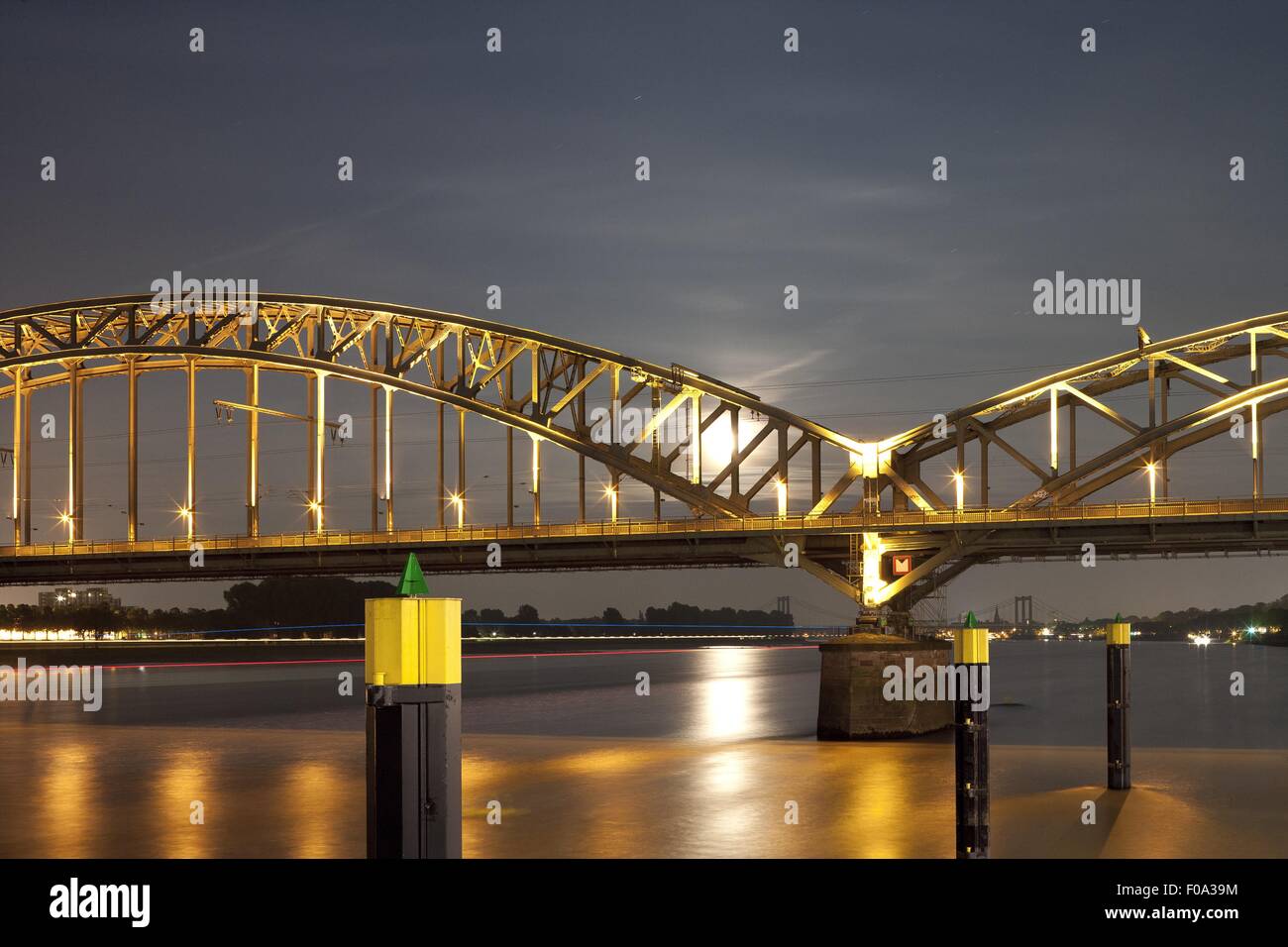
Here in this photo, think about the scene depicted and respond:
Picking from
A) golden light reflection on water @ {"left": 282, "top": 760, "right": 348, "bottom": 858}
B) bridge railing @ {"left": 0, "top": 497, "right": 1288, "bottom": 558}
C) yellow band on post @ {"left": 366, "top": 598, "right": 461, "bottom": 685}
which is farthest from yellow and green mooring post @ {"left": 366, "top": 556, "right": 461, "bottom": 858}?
bridge railing @ {"left": 0, "top": 497, "right": 1288, "bottom": 558}

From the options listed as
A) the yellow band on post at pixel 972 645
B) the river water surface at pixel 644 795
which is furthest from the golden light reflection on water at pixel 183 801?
the yellow band on post at pixel 972 645

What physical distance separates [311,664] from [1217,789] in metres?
151

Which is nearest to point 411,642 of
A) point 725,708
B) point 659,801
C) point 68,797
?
point 659,801

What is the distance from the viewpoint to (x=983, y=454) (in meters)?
47.7

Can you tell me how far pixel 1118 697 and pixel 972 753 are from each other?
8.42m

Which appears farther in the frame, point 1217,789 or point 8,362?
point 8,362

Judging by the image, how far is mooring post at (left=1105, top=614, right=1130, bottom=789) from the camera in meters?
23.5

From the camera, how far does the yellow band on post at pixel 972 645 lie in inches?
635

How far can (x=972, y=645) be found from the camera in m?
16.2

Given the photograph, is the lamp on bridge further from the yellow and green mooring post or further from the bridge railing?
the yellow and green mooring post

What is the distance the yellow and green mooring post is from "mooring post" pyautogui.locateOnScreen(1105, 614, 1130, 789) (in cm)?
1711

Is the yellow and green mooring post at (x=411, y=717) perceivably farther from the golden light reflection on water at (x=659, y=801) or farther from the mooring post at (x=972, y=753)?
the golden light reflection on water at (x=659, y=801)
